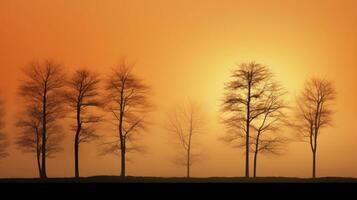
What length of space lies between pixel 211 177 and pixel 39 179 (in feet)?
52.2

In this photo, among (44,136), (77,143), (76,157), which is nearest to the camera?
(76,157)

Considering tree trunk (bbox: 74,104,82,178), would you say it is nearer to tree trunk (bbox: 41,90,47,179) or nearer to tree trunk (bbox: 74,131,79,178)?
tree trunk (bbox: 74,131,79,178)

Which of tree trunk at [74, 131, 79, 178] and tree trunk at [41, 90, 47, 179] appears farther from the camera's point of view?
tree trunk at [41, 90, 47, 179]

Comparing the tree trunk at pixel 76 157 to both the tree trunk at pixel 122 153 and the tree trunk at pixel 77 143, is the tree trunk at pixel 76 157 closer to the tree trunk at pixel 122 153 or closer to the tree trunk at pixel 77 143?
the tree trunk at pixel 77 143

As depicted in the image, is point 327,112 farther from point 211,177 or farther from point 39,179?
point 39,179

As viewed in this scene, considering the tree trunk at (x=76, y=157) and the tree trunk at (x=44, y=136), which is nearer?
the tree trunk at (x=76, y=157)

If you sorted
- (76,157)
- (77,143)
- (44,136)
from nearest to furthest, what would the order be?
1. (76,157)
2. (77,143)
3. (44,136)

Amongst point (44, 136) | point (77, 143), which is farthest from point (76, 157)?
point (44, 136)

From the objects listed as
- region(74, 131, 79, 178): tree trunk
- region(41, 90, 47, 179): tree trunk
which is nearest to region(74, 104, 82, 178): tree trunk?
region(74, 131, 79, 178): tree trunk

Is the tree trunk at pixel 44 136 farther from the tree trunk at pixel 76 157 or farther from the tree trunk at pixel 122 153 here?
the tree trunk at pixel 122 153

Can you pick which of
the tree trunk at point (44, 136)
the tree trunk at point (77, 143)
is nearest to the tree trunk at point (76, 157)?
the tree trunk at point (77, 143)

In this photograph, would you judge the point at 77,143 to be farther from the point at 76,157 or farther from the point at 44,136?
the point at 44,136
